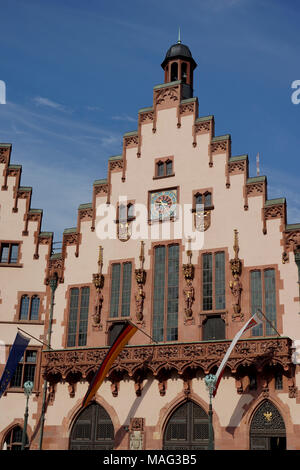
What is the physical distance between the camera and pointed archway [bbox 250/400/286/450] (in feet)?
107

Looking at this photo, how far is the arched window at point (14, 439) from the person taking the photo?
37719mm

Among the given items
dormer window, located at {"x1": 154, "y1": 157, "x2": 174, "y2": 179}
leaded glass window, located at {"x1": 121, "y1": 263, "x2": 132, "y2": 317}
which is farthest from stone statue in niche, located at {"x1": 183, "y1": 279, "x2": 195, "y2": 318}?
dormer window, located at {"x1": 154, "y1": 157, "x2": 174, "y2": 179}

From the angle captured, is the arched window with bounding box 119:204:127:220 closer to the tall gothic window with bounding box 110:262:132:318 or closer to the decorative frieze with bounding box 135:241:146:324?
the tall gothic window with bounding box 110:262:132:318

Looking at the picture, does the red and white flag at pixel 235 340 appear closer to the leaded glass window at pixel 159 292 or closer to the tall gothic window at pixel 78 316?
→ the leaded glass window at pixel 159 292

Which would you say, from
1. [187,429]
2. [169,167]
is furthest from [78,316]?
[169,167]

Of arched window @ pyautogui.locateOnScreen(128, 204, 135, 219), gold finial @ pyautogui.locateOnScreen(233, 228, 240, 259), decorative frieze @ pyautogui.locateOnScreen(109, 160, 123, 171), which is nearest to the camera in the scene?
gold finial @ pyautogui.locateOnScreen(233, 228, 240, 259)

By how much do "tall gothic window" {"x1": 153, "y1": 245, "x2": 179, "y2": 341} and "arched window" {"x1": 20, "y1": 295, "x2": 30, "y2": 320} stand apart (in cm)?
867

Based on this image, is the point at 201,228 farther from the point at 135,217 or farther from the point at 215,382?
the point at 215,382

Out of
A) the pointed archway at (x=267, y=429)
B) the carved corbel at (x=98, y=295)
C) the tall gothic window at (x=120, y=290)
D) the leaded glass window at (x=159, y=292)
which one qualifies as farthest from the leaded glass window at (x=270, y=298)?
the carved corbel at (x=98, y=295)

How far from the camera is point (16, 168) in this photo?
43969 millimetres

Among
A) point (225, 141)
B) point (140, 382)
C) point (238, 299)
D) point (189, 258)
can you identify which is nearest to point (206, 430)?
point (140, 382)

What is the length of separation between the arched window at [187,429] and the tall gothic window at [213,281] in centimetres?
580

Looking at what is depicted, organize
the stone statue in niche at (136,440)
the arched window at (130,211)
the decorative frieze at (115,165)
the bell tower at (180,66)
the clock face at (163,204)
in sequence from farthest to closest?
the bell tower at (180,66), the decorative frieze at (115,165), the arched window at (130,211), the clock face at (163,204), the stone statue in niche at (136,440)

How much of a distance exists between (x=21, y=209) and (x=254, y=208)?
1622 cm
